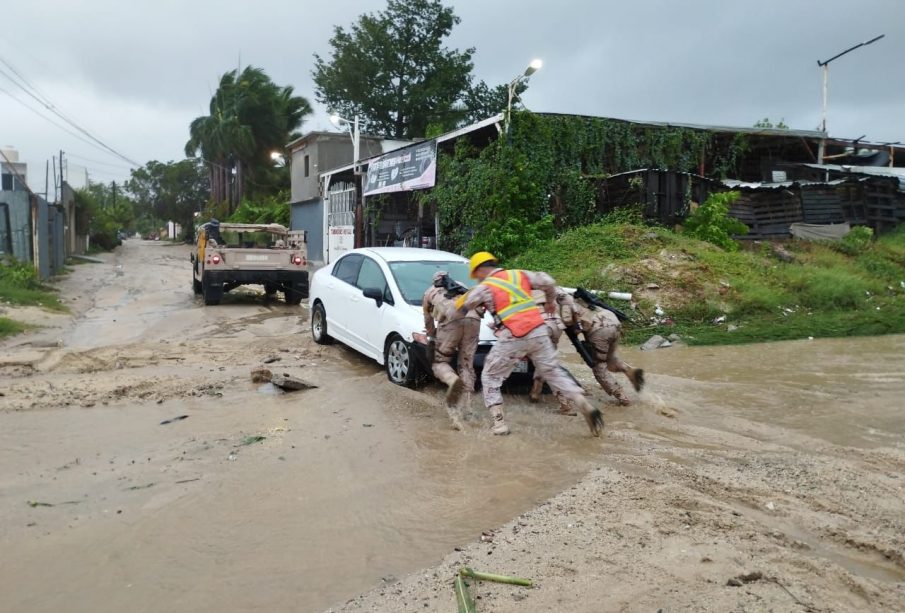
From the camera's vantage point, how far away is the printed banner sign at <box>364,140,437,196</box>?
20734 millimetres

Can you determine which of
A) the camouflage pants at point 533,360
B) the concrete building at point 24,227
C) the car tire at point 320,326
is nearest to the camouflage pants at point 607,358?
the camouflage pants at point 533,360

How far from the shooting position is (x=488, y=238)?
1788 cm

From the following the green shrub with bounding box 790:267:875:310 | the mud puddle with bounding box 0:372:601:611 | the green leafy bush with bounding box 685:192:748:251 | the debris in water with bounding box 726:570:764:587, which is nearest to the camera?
the debris in water with bounding box 726:570:764:587

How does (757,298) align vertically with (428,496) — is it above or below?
above

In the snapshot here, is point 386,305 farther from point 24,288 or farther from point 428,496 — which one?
point 24,288

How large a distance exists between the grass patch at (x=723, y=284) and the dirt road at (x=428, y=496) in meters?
3.46

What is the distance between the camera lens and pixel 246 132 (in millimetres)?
45406

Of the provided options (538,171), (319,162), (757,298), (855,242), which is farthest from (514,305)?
(319,162)

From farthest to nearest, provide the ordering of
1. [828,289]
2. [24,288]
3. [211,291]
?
[24,288] → [211,291] → [828,289]

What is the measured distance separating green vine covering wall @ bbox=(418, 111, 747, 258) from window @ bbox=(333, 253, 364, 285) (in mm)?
8375

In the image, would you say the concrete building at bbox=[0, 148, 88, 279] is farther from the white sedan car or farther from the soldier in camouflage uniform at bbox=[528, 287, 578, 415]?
the soldier in camouflage uniform at bbox=[528, 287, 578, 415]

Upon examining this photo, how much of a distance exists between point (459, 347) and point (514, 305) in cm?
92

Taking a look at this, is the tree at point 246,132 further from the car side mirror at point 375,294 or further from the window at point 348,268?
the car side mirror at point 375,294

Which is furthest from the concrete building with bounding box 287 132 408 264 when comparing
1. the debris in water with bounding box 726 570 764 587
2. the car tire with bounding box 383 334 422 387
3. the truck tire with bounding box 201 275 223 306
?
the debris in water with bounding box 726 570 764 587
